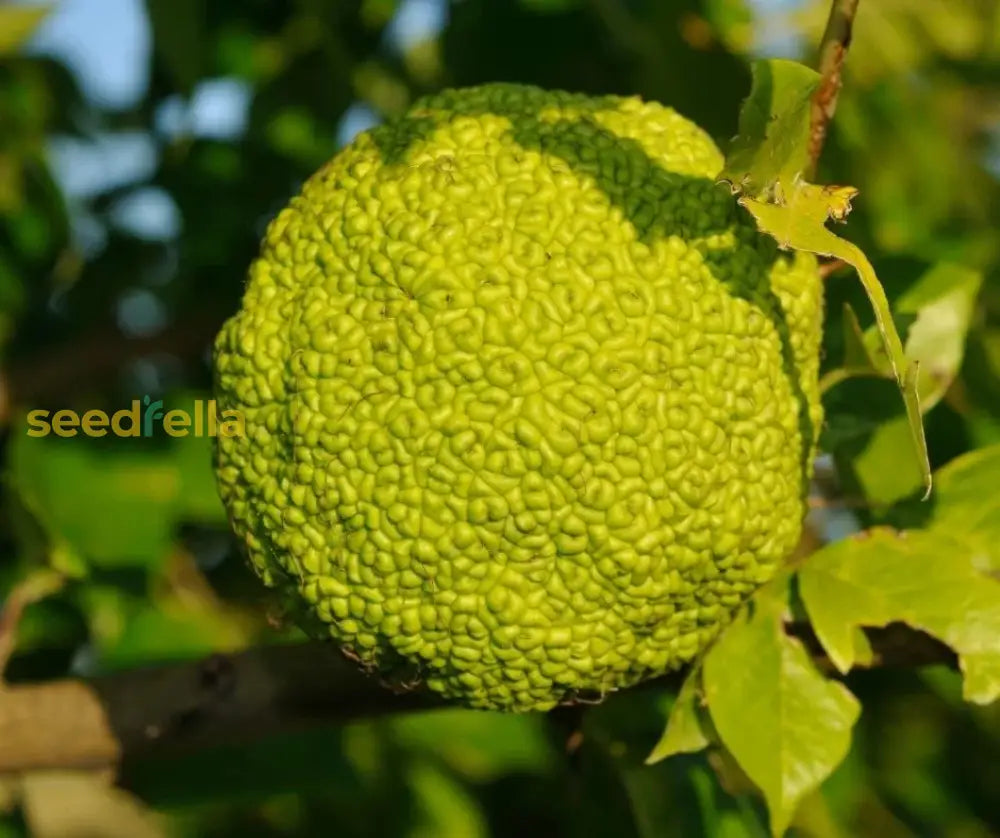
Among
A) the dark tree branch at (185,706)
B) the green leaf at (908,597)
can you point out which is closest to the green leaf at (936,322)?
the green leaf at (908,597)

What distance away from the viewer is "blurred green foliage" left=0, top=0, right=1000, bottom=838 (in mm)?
1479

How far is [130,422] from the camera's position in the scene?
7.63ft

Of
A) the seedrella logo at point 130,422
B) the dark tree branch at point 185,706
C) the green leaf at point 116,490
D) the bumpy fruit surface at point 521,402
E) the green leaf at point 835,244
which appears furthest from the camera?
the seedrella logo at point 130,422

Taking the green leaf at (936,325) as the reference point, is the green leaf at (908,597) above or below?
below

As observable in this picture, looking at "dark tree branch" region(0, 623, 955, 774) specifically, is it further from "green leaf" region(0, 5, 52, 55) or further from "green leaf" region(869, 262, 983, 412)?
"green leaf" region(0, 5, 52, 55)

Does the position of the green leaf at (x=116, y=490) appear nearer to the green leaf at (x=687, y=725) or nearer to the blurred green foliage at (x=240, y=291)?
the blurred green foliage at (x=240, y=291)

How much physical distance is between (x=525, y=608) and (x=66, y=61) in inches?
71.3

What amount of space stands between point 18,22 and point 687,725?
1.76 m

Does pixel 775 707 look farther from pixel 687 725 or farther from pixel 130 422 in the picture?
pixel 130 422

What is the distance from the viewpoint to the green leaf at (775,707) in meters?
1.15

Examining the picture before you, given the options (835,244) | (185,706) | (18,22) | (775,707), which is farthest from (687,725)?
(18,22)

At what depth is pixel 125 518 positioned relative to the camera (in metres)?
2.04

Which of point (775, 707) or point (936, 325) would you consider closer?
point (775, 707)

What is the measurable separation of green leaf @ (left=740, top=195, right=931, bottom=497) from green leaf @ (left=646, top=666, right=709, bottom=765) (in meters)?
0.33
